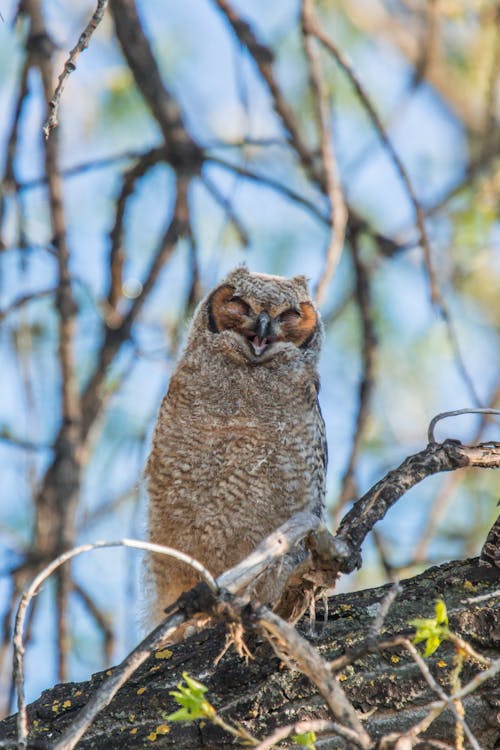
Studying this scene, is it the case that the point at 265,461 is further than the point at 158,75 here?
No

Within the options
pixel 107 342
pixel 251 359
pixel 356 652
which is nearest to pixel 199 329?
pixel 251 359

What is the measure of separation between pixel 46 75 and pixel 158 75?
1.60 feet

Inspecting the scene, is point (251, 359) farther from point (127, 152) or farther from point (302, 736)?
point (302, 736)

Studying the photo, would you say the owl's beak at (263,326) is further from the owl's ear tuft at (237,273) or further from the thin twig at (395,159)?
the thin twig at (395,159)

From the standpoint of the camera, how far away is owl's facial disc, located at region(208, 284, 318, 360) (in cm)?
384

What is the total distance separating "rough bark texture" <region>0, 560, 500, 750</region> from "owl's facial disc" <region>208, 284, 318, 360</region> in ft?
4.89

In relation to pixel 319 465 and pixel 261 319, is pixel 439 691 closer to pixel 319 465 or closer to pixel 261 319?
pixel 319 465

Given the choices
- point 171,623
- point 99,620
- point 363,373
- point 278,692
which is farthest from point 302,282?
point 171,623

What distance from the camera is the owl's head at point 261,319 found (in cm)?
383

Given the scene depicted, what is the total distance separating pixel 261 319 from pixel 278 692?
5.77 feet

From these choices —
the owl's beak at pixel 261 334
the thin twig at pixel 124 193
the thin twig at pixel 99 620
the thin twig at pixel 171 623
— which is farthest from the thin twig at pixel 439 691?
the thin twig at pixel 124 193

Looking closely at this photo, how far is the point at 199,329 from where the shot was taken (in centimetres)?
394

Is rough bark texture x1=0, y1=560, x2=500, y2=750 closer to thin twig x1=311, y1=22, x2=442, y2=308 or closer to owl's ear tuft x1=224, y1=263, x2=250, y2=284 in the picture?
thin twig x1=311, y1=22, x2=442, y2=308

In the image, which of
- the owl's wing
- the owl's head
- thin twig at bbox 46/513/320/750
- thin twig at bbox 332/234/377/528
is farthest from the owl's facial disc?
thin twig at bbox 46/513/320/750
